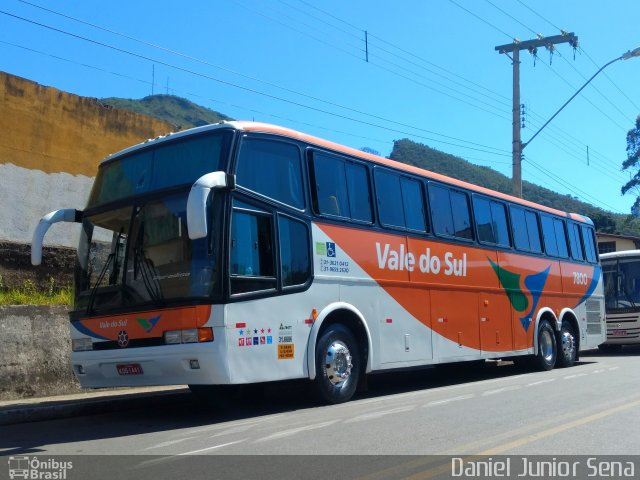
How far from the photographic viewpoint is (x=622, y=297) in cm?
2112

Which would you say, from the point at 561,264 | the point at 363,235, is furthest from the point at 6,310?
the point at 561,264

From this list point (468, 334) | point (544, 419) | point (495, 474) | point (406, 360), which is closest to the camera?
point (495, 474)

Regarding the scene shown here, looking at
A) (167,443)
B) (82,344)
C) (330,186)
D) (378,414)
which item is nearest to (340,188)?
(330,186)

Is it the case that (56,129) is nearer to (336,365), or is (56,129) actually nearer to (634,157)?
(336,365)

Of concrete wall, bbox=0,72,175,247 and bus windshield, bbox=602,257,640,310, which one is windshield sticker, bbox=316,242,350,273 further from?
bus windshield, bbox=602,257,640,310

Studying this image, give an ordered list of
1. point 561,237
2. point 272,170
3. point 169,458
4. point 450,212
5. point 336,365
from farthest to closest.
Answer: point 561,237 < point 450,212 < point 336,365 < point 272,170 < point 169,458

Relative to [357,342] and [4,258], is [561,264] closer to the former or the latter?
Answer: [357,342]

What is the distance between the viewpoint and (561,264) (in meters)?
16.7

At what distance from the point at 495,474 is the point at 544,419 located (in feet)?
9.28

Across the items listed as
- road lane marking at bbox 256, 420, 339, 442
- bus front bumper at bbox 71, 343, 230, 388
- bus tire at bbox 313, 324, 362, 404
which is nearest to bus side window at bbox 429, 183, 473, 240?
bus tire at bbox 313, 324, 362, 404

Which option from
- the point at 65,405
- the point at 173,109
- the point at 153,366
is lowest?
the point at 65,405

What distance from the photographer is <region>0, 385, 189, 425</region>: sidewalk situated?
8.79m

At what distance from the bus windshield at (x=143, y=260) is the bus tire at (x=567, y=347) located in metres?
11.0

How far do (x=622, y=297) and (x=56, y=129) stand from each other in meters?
17.0
